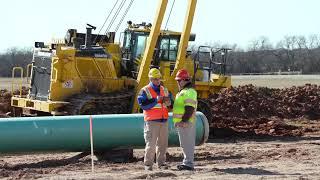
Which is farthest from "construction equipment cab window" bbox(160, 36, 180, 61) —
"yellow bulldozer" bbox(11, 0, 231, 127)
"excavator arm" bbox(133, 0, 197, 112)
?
"excavator arm" bbox(133, 0, 197, 112)

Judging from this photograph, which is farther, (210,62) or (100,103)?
(210,62)

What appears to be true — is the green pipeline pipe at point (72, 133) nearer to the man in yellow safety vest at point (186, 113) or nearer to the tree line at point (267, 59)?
the man in yellow safety vest at point (186, 113)

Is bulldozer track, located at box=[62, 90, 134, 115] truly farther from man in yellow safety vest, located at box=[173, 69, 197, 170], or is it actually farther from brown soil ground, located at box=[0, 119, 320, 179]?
man in yellow safety vest, located at box=[173, 69, 197, 170]

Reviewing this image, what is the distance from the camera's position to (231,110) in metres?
26.1

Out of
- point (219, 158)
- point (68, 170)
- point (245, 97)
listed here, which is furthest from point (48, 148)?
point (245, 97)

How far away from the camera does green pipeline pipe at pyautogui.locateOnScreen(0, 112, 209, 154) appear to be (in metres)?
11.9

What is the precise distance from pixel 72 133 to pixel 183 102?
8.01ft

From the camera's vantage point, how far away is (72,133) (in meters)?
12.2

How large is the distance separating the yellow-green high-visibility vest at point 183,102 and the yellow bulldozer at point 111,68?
17.9 feet

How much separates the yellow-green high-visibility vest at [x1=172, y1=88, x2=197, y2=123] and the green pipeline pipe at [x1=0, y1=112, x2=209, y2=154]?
5.57 ft

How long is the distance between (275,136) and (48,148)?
8.38m

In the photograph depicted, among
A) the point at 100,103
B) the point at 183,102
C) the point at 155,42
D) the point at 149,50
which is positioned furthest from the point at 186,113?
the point at 155,42

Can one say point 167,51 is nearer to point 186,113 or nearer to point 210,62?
point 210,62

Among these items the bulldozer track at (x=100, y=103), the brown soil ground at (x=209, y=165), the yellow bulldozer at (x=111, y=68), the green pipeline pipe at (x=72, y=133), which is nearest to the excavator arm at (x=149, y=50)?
the yellow bulldozer at (x=111, y=68)
